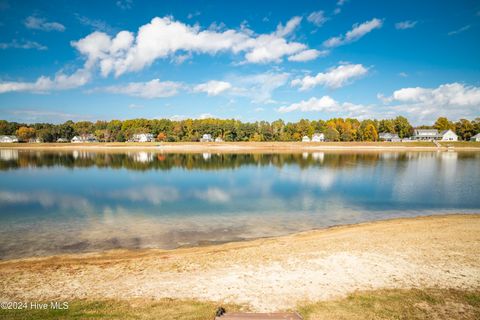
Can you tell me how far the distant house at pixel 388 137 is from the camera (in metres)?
151

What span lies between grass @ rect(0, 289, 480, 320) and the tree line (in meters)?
137

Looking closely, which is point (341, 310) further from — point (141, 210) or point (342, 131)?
point (342, 131)

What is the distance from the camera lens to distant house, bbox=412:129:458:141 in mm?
141750

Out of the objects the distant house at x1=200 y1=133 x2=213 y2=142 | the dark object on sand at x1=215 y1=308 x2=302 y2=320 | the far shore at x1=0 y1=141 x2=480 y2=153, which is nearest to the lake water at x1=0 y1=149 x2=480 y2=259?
the dark object on sand at x1=215 y1=308 x2=302 y2=320

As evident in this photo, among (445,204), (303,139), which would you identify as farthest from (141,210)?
(303,139)

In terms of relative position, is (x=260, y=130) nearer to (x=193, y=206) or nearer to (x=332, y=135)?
(x=332, y=135)

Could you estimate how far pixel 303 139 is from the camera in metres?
149

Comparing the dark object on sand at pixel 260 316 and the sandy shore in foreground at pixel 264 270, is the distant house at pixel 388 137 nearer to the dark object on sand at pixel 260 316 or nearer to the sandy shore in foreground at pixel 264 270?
the sandy shore in foreground at pixel 264 270

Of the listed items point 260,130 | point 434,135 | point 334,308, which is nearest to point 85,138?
point 260,130

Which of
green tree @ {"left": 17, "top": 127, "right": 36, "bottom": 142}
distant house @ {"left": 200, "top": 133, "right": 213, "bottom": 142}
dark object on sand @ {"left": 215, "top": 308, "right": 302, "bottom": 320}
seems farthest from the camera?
green tree @ {"left": 17, "top": 127, "right": 36, "bottom": 142}

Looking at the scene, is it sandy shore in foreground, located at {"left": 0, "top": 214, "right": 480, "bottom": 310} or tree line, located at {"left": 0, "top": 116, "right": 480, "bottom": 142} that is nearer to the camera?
sandy shore in foreground, located at {"left": 0, "top": 214, "right": 480, "bottom": 310}

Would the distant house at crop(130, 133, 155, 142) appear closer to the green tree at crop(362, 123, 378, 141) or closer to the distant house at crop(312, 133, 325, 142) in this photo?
the distant house at crop(312, 133, 325, 142)

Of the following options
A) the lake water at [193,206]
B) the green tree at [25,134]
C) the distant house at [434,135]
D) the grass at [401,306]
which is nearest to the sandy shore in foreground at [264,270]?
the grass at [401,306]

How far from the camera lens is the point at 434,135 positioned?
149 m
